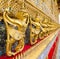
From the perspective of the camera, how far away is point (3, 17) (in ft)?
2.80

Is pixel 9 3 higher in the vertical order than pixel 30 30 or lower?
higher

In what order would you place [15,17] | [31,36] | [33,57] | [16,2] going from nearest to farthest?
[33,57], [15,17], [16,2], [31,36]

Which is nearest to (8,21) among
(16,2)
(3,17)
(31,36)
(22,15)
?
(3,17)

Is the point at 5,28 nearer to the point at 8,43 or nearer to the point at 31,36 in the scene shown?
the point at 8,43

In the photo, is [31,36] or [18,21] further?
[31,36]

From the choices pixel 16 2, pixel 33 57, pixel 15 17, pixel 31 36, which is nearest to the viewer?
pixel 33 57

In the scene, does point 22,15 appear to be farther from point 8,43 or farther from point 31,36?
point 31,36

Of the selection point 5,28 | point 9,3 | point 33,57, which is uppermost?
point 9,3

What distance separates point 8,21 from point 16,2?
29cm

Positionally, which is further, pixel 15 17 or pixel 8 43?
pixel 15 17

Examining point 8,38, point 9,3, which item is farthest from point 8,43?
point 9,3

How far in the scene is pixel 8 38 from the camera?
852 millimetres

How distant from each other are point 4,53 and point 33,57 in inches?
5.8

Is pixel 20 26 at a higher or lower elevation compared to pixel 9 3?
lower
